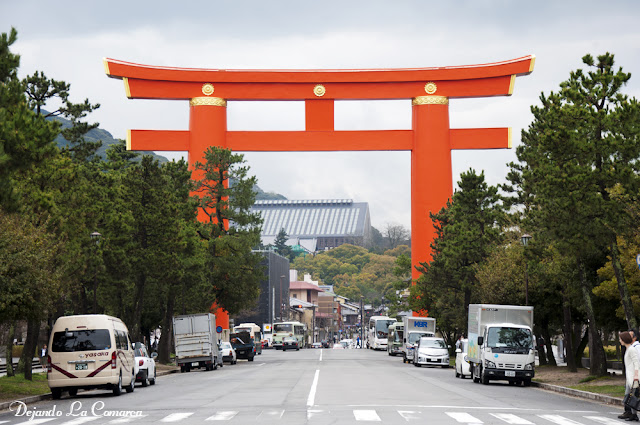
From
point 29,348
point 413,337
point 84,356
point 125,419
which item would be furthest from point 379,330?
point 125,419

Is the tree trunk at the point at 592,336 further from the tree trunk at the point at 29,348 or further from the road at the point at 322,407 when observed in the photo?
the tree trunk at the point at 29,348

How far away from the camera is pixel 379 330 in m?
95.3

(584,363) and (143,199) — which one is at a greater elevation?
(143,199)

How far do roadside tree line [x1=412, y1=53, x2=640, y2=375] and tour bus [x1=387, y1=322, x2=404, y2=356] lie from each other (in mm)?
25052

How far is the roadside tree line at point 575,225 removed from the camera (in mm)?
23750

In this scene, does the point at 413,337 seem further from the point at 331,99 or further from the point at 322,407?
the point at 322,407

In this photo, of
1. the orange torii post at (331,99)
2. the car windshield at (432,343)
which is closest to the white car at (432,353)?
the car windshield at (432,343)

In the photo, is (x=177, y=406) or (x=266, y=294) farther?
(x=266, y=294)

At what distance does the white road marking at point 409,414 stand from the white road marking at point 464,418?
2.17 ft

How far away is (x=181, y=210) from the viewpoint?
4975 centimetres

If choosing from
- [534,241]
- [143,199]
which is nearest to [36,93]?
[143,199]

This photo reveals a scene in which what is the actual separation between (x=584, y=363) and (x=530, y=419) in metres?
34.0

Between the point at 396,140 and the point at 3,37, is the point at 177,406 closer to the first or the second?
the point at 3,37

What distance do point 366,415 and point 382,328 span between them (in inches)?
3096
